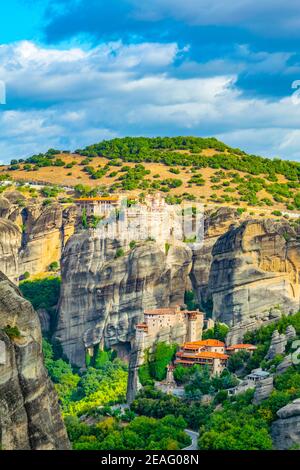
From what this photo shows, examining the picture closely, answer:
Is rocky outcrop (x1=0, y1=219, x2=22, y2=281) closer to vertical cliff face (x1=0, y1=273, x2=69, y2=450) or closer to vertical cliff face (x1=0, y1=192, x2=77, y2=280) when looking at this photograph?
vertical cliff face (x1=0, y1=192, x2=77, y2=280)

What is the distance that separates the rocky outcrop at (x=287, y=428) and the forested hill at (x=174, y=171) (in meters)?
59.6

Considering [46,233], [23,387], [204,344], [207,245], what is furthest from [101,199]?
[23,387]

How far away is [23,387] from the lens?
1917 inches

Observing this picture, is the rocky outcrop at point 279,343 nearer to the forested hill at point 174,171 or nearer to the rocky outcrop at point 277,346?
the rocky outcrop at point 277,346

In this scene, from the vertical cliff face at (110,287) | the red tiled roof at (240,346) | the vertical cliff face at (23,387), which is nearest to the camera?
the vertical cliff face at (23,387)

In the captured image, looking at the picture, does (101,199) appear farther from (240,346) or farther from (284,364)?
(284,364)

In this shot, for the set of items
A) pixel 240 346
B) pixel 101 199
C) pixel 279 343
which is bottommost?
pixel 279 343

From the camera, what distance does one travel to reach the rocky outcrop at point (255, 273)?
98562mm

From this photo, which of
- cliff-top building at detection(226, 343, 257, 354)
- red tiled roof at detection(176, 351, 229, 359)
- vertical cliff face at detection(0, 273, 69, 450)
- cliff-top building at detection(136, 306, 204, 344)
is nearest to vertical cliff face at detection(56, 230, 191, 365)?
cliff-top building at detection(136, 306, 204, 344)

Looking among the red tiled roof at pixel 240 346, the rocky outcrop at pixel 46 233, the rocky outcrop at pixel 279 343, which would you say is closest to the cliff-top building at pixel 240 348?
the red tiled roof at pixel 240 346

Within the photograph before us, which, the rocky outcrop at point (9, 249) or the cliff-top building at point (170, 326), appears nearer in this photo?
the cliff-top building at point (170, 326)

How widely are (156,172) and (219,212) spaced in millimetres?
29166

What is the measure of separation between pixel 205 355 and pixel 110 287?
22.3m
